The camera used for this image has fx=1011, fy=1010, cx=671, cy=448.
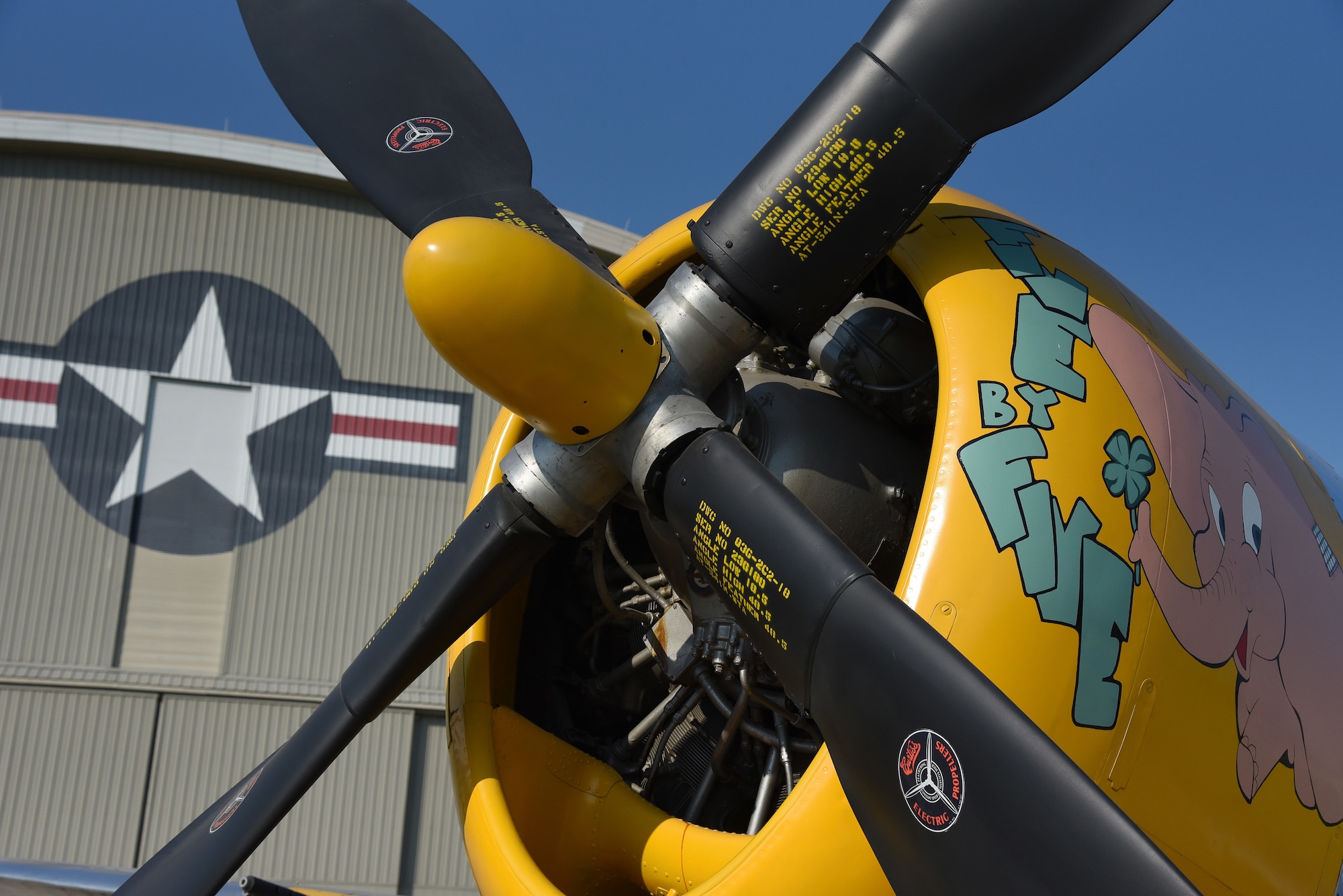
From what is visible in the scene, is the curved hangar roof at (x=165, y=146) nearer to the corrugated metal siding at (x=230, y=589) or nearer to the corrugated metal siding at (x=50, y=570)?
the corrugated metal siding at (x=230, y=589)

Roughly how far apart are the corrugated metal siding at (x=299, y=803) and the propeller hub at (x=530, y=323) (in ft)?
32.3

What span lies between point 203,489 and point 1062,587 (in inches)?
444

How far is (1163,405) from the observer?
3195 millimetres

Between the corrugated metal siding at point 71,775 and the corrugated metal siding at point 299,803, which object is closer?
the corrugated metal siding at point 71,775

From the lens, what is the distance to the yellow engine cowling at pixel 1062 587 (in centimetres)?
266

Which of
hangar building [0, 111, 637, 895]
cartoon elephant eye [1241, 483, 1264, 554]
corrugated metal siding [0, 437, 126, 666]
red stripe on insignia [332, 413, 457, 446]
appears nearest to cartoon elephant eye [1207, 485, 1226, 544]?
cartoon elephant eye [1241, 483, 1264, 554]

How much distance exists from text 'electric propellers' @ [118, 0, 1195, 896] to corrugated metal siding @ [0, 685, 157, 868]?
349 inches

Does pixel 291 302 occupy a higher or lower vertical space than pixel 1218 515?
lower

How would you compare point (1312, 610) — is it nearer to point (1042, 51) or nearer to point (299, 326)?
point (1042, 51)

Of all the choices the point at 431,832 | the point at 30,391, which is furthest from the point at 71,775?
the point at 30,391

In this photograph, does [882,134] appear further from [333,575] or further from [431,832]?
[431,832]

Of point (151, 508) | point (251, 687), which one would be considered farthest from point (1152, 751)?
point (151, 508)

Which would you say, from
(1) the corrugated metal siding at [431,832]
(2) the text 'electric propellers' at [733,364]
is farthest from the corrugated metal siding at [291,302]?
(2) the text 'electric propellers' at [733,364]

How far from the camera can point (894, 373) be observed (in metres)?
3.77
